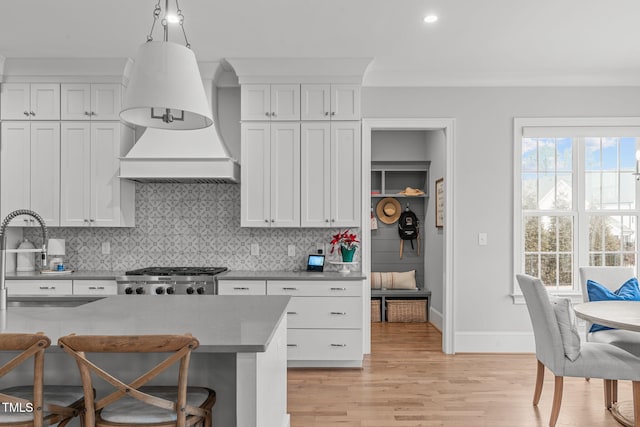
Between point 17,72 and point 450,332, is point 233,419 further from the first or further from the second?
point 17,72

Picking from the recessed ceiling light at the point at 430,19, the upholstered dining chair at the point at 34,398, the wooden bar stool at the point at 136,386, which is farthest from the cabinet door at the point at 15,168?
the recessed ceiling light at the point at 430,19

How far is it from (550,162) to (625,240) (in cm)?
107

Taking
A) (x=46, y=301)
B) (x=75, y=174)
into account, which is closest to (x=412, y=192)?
(x=75, y=174)

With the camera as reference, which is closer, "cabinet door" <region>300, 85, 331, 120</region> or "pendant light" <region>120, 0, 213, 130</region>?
"pendant light" <region>120, 0, 213, 130</region>

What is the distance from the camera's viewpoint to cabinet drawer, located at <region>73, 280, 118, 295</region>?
425 cm

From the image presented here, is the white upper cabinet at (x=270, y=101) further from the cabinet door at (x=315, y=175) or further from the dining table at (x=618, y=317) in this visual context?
the dining table at (x=618, y=317)

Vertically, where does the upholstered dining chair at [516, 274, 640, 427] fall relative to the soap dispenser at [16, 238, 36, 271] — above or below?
below

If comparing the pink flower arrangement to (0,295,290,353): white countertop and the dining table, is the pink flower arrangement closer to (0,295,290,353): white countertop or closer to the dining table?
(0,295,290,353): white countertop

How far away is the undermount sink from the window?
3.90m

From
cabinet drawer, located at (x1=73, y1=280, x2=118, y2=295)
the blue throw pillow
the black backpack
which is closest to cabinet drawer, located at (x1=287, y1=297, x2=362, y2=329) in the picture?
cabinet drawer, located at (x1=73, y1=280, x2=118, y2=295)

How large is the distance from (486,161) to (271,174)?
2.10 metres

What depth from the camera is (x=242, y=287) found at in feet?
14.0

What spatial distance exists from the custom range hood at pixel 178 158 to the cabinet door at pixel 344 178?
0.93 meters

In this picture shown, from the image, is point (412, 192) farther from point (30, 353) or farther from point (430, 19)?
point (30, 353)
